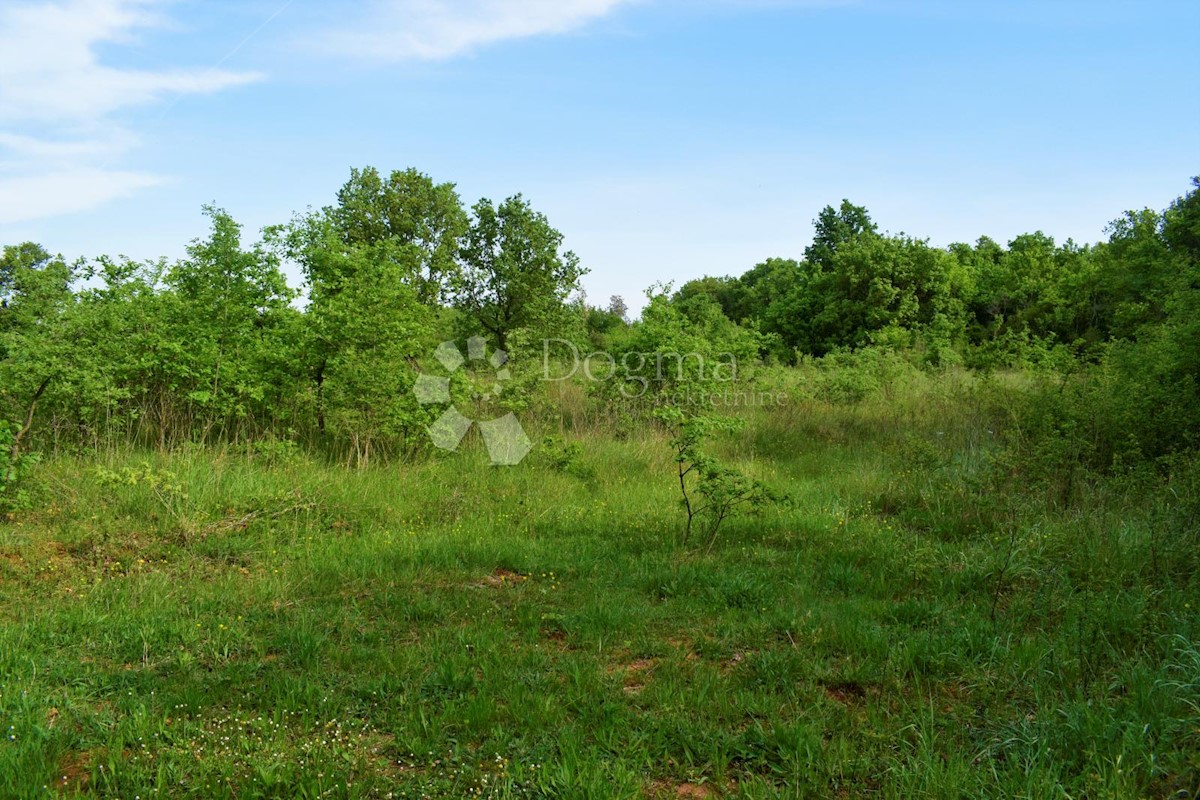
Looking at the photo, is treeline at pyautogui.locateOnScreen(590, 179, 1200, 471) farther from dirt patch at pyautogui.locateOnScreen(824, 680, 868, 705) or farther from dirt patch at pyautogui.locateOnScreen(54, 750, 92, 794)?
dirt patch at pyautogui.locateOnScreen(54, 750, 92, 794)

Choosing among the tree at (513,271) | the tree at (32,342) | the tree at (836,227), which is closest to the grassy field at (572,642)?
the tree at (32,342)

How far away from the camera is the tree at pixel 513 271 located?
18.5 meters

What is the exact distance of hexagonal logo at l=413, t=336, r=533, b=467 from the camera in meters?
8.99

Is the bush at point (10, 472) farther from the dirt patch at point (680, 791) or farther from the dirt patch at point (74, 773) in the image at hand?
the dirt patch at point (680, 791)

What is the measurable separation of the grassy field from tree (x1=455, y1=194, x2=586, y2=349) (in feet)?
36.3

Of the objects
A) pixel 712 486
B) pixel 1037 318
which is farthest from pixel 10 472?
pixel 1037 318

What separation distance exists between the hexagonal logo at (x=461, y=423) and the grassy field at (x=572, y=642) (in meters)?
1.19

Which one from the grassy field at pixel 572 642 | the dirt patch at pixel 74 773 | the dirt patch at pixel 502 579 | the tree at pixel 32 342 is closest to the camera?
the dirt patch at pixel 74 773

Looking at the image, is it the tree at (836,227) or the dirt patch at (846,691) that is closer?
the dirt patch at (846,691)

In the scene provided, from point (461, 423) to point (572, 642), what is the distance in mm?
5380

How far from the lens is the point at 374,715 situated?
137 inches

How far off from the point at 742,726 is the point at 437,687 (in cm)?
154

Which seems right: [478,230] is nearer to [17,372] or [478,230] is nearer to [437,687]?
[17,372]

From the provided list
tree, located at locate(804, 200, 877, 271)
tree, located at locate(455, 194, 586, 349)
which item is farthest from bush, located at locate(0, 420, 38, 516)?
tree, located at locate(804, 200, 877, 271)
